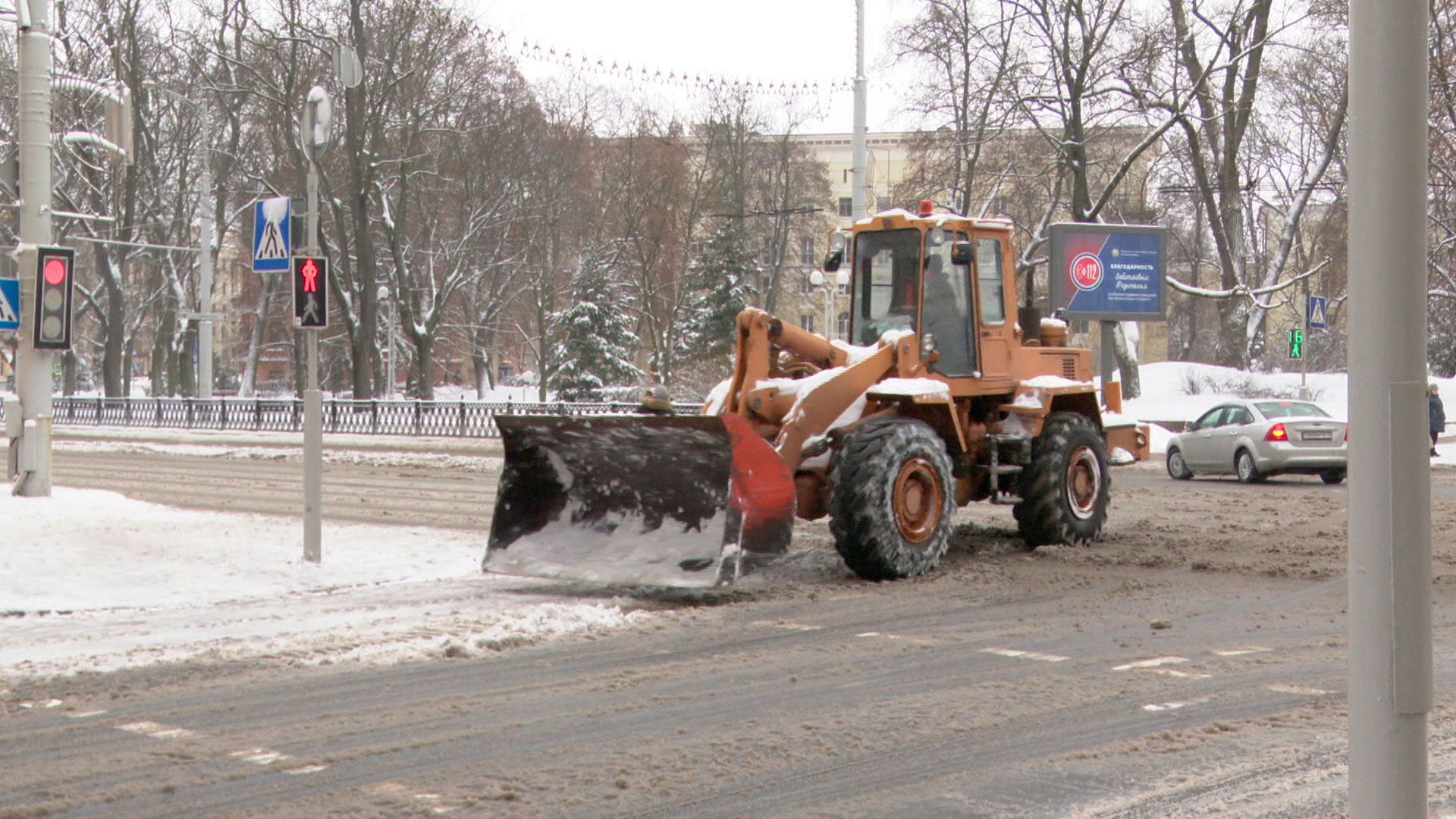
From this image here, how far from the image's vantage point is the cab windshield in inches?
504

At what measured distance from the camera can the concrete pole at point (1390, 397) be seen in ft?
10.9

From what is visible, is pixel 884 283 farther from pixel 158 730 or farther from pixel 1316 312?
pixel 1316 312

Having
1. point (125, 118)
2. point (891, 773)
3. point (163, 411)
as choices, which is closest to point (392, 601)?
point (891, 773)

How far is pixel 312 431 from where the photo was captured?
11906mm

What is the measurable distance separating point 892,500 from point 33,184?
10.1 meters

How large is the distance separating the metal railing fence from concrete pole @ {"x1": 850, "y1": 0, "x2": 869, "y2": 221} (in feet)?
32.4

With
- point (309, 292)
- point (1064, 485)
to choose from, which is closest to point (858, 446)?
point (1064, 485)

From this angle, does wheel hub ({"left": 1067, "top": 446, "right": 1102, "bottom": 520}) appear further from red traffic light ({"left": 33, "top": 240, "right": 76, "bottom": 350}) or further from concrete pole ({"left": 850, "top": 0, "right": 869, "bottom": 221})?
concrete pole ({"left": 850, "top": 0, "right": 869, "bottom": 221})

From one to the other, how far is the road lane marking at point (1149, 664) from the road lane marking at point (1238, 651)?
28 cm

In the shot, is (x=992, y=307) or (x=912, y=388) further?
(x=992, y=307)

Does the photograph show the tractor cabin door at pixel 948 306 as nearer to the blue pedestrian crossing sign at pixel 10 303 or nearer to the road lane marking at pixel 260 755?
the road lane marking at pixel 260 755

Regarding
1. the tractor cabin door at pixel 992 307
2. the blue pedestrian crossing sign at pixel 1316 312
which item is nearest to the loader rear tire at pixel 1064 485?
the tractor cabin door at pixel 992 307

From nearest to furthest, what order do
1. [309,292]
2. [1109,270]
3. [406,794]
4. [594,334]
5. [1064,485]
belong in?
[406,794], [309,292], [1064,485], [1109,270], [594,334]

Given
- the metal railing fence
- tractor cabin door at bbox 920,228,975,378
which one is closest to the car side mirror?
tractor cabin door at bbox 920,228,975,378
